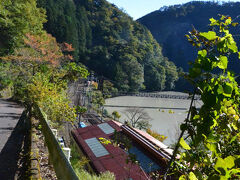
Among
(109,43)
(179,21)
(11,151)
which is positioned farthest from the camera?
(179,21)

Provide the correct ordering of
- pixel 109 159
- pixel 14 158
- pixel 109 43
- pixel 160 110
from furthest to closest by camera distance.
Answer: pixel 109 43 < pixel 160 110 < pixel 109 159 < pixel 14 158

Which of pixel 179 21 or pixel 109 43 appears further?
pixel 179 21

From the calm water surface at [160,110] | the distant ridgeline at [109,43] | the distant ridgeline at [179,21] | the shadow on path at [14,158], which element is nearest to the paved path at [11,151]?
the shadow on path at [14,158]

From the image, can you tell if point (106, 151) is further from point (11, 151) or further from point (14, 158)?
point (14, 158)

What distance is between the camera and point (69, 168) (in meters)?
1.69

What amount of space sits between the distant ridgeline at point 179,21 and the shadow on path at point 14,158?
3312 inches

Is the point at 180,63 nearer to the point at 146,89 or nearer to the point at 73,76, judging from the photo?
the point at 146,89

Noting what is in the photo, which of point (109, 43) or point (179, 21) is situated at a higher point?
point (179, 21)

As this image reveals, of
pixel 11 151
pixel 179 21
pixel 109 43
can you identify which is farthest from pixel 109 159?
pixel 179 21

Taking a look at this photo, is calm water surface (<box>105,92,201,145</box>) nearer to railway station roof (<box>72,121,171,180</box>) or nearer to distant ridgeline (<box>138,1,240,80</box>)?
railway station roof (<box>72,121,171,180</box>)

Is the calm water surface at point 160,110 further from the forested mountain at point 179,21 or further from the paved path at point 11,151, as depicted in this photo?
the forested mountain at point 179,21

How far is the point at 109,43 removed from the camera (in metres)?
49.0

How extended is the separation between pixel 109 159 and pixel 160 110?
101 feet

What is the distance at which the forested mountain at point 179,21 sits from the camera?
283 feet
